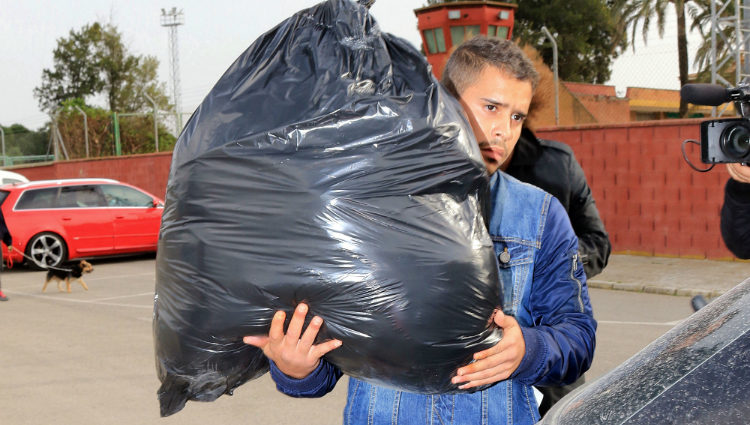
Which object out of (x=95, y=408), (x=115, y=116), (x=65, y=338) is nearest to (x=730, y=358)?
(x=95, y=408)

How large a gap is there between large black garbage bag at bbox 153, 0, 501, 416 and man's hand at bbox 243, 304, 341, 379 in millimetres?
22

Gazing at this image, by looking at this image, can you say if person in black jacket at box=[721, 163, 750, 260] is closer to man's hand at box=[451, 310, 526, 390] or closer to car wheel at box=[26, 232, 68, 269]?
man's hand at box=[451, 310, 526, 390]

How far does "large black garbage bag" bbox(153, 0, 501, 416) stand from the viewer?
1.55 metres

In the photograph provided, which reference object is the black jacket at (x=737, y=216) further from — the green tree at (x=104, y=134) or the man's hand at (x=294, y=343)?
the green tree at (x=104, y=134)

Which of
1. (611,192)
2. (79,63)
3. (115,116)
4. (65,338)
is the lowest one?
(65,338)

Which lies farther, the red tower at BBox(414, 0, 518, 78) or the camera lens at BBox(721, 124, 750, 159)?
the red tower at BBox(414, 0, 518, 78)

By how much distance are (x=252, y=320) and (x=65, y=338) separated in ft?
21.7

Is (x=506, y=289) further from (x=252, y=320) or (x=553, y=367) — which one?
(x=252, y=320)

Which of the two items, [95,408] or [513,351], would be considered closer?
[513,351]

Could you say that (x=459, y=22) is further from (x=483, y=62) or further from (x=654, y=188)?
(x=483, y=62)

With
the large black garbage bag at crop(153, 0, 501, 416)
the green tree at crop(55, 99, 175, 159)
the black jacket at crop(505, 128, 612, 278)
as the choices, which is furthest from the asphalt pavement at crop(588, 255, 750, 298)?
the green tree at crop(55, 99, 175, 159)

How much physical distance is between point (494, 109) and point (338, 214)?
59 cm

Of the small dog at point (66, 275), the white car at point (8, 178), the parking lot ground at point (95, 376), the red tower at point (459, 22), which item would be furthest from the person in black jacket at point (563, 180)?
the white car at point (8, 178)

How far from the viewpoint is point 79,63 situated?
45.1 metres
